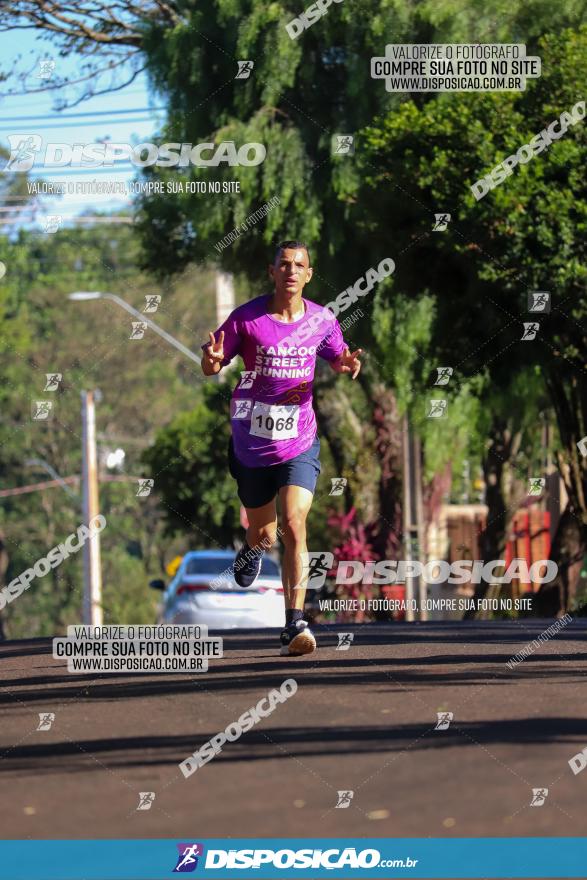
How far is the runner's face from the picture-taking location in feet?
28.6

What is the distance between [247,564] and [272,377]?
1.58 metres

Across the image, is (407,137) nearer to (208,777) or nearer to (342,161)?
(342,161)

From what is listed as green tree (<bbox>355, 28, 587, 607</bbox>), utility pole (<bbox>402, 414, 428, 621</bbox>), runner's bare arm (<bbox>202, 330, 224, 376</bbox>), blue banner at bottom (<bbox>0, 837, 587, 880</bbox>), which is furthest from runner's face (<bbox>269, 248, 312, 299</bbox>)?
utility pole (<bbox>402, 414, 428, 621</bbox>)

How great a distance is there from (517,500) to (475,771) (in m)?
24.9

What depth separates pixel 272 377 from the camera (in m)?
8.76

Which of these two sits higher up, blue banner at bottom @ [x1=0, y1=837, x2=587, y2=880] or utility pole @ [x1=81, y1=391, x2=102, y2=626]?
blue banner at bottom @ [x1=0, y1=837, x2=587, y2=880]

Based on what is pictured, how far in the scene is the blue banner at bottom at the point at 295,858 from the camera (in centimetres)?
484

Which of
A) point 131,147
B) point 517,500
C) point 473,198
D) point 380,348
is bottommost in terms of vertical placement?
point 517,500

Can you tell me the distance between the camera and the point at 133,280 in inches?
2437

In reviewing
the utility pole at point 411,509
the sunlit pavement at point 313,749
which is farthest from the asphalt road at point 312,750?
the utility pole at point 411,509

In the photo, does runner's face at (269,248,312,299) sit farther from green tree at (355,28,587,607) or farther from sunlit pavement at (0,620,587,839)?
green tree at (355,28,587,607)

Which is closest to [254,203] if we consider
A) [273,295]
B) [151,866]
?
[273,295]

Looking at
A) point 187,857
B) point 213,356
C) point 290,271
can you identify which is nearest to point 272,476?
point 213,356

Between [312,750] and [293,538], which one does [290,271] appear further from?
[312,750]
